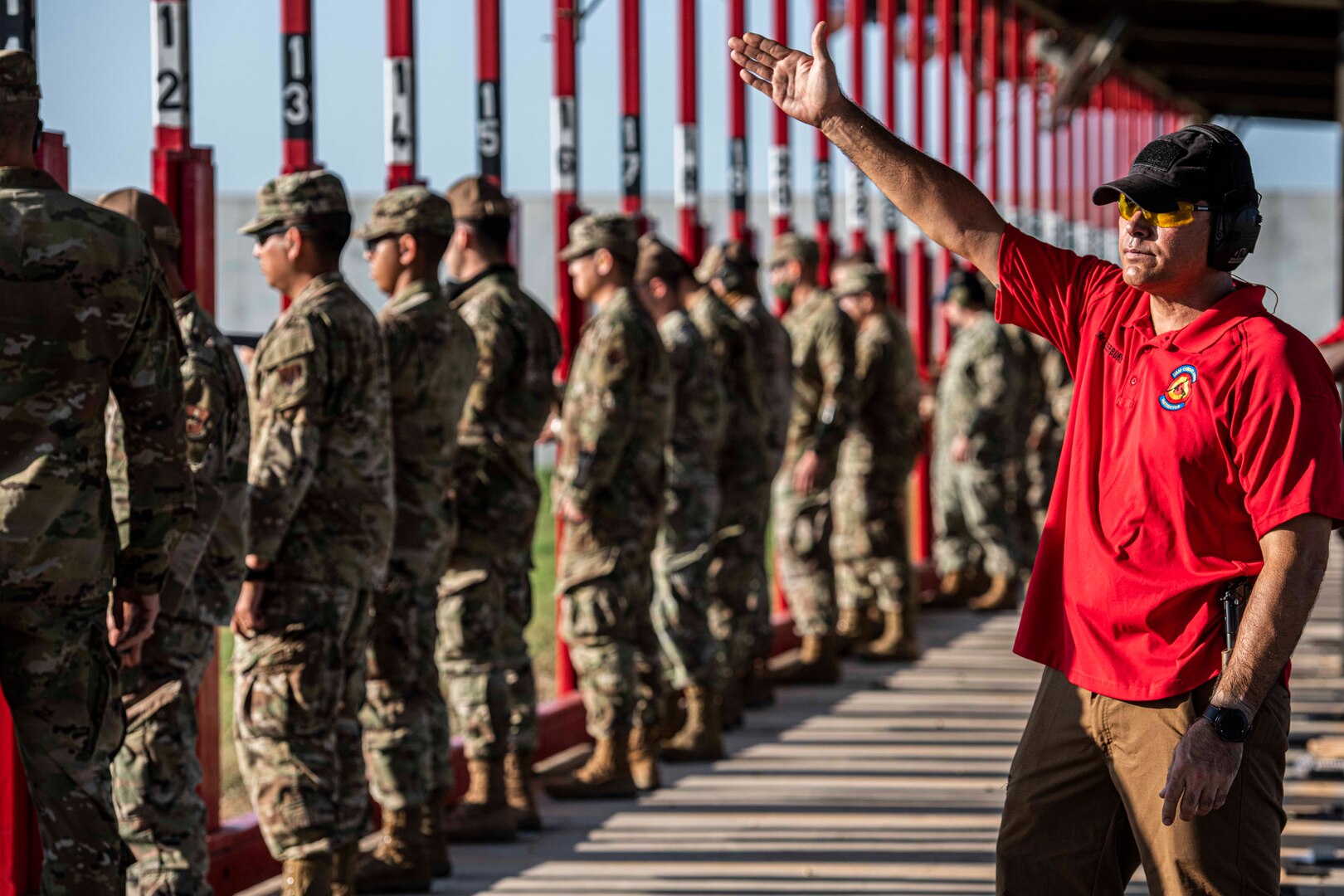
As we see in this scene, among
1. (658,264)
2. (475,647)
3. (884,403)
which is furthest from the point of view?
(884,403)

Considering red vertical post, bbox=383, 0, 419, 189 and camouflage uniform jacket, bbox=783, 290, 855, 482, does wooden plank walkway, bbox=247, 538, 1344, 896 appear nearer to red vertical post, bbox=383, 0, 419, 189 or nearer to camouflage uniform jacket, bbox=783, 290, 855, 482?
camouflage uniform jacket, bbox=783, 290, 855, 482

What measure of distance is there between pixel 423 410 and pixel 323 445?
0.59m

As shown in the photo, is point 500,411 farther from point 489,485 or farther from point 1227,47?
point 1227,47

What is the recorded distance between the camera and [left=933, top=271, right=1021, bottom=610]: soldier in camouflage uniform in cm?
1198

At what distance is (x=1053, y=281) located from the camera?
3516mm

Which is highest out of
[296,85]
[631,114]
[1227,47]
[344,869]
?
[1227,47]

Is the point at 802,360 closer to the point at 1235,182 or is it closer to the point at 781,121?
the point at 781,121

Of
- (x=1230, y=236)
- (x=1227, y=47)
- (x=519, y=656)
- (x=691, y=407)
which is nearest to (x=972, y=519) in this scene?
(x=691, y=407)

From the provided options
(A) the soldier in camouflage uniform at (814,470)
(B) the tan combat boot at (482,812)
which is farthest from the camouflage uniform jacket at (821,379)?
(B) the tan combat boot at (482,812)

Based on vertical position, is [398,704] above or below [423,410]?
below

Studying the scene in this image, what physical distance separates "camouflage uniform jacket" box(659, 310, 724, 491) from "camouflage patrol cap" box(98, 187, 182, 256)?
2997 mm

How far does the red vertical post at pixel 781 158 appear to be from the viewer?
1111 centimetres

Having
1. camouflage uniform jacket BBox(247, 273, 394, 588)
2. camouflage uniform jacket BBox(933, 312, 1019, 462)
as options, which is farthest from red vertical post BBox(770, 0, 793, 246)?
camouflage uniform jacket BBox(247, 273, 394, 588)

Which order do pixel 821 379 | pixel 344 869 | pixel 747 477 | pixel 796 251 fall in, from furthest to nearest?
pixel 796 251 → pixel 821 379 → pixel 747 477 → pixel 344 869
